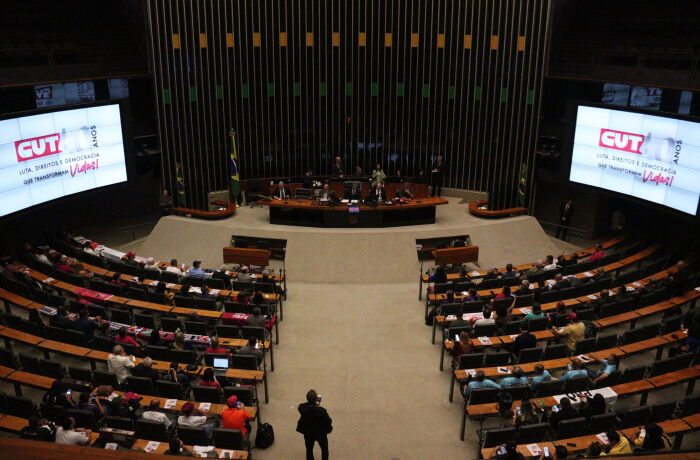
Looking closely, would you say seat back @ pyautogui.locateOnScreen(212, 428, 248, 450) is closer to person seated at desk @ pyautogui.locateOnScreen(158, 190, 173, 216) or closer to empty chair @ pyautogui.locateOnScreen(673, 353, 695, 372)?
empty chair @ pyautogui.locateOnScreen(673, 353, 695, 372)

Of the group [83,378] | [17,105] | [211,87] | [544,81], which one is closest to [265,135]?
[211,87]

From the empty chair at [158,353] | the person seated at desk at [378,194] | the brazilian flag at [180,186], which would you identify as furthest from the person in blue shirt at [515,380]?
the brazilian flag at [180,186]

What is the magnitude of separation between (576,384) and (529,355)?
42.8 inches

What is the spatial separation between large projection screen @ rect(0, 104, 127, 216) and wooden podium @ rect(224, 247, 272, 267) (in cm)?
445

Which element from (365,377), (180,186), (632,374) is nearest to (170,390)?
(365,377)

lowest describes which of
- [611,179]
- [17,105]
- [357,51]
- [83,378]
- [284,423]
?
[284,423]

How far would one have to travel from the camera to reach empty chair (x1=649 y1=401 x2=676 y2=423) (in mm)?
9234

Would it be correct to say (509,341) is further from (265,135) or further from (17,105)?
(17,105)

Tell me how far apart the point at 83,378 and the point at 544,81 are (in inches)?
625

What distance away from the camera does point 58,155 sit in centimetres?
1591

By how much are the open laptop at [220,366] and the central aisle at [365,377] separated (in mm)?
993

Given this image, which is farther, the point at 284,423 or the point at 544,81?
the point at 544,81

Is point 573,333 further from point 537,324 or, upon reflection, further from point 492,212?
point 492,212

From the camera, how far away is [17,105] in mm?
17328
